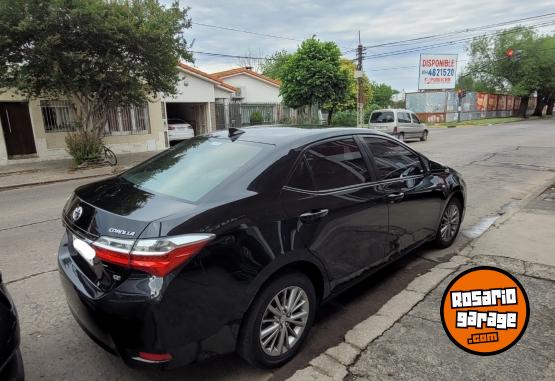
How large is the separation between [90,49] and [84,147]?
10.5 feet

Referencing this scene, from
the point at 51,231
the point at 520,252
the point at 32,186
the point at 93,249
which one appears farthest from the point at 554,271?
the point at 32,186

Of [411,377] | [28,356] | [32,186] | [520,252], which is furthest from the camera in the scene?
[32,186]

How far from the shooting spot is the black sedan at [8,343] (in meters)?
1.84

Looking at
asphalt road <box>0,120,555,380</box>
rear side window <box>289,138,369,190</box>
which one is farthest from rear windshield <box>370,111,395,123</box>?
rear side window <box>289,138,369,190</box>

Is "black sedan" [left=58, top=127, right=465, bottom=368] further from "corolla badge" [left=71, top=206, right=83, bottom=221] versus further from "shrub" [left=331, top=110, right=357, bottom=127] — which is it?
"shrub" [left=331, top=110, right=357, bottom=127]

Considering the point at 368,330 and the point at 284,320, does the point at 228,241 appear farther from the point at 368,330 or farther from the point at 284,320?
the point at 368,330

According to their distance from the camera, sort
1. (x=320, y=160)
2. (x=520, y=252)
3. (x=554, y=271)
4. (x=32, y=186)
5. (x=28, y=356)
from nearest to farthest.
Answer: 1. (x=28, y=356)
2. (x=320, y=160)
3. (x=554, y=271)
4. (x=520, y=252)
5. (x=32, y=186)

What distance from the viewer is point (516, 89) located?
42812 mm

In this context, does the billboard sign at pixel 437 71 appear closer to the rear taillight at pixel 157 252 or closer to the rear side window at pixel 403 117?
the rear side window at pixel 403 117

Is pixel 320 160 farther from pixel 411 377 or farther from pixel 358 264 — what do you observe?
pixel 411 377

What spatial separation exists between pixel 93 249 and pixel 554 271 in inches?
167

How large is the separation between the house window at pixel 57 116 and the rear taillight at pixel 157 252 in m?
15.0

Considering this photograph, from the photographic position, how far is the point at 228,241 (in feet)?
7.18

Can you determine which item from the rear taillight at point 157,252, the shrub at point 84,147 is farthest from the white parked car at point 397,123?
the rear taillight at point 157,252
